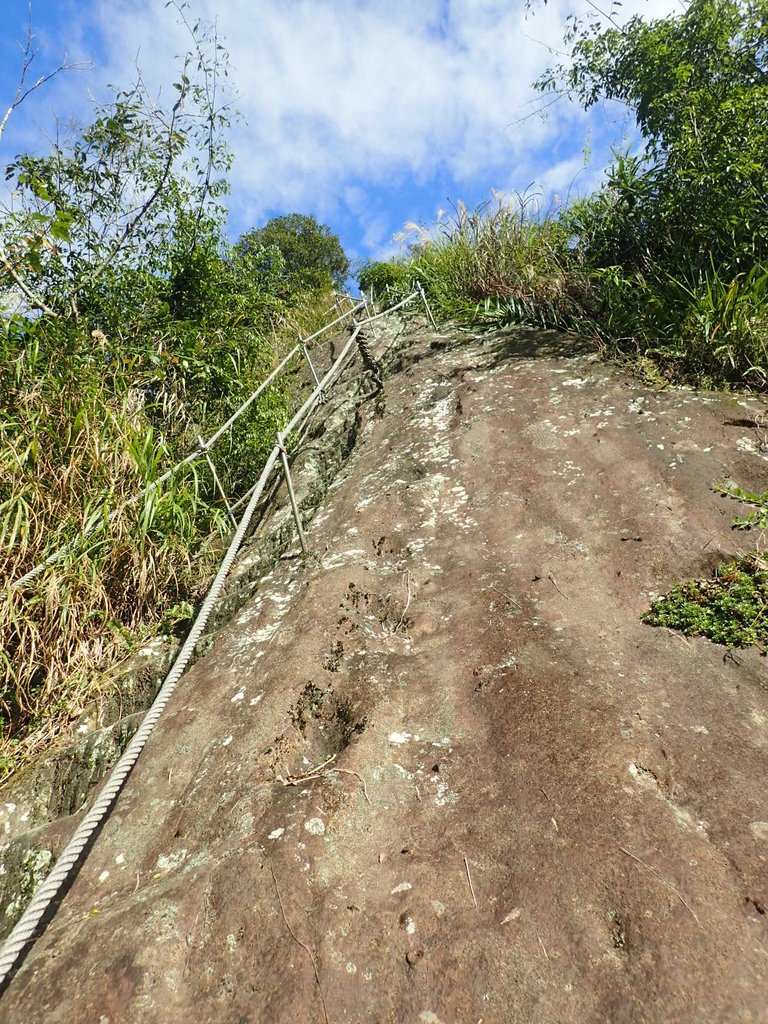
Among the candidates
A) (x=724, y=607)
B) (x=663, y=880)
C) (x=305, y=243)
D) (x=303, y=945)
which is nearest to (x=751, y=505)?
(x=724, y=607)

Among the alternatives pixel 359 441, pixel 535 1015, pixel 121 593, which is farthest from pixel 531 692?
pixel 359 441

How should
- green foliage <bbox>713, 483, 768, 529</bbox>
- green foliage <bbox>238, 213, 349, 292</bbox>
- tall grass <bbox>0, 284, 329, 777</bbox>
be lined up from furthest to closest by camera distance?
1. green foliage <bbox>238, 213, 349, 292</bbox>
2. tall grass <bbox>0, 284, 329, 777</bbox>
3. green foliage <bbox>713, 483, 768, 529</bbox>

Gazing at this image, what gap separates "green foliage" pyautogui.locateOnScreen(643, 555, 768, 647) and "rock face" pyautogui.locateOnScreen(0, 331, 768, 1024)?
9cm

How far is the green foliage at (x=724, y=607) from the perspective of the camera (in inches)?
89.6

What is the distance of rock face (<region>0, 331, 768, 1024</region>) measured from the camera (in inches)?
55.0

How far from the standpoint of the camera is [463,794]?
1.85m

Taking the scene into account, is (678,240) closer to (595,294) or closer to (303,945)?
(595,294)

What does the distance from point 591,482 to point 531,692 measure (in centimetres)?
154

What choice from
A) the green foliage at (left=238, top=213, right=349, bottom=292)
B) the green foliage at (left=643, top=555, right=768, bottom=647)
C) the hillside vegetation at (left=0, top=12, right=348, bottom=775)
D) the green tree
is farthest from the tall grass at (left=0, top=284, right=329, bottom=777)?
the green foliage at (left=238, top=213, right=349, bottom=292)

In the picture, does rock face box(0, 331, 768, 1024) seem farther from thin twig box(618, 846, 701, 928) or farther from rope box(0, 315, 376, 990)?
rope box(0, 315, 376, 990)

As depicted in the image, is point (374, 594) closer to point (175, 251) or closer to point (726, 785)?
point (726, 785)

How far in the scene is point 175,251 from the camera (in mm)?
5344

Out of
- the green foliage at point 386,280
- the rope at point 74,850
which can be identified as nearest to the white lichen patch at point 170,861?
the rope at point 74,850

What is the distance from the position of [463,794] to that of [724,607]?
1306mm
